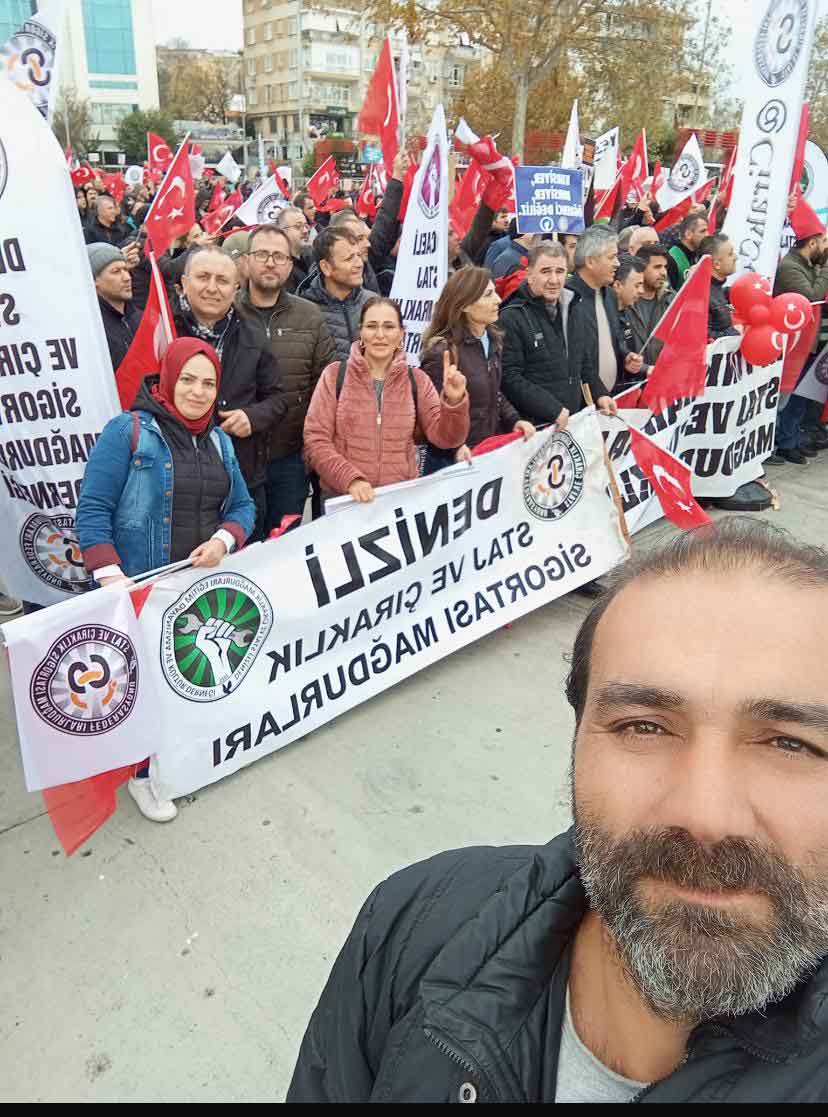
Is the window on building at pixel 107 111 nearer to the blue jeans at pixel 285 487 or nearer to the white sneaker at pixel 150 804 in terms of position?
the blue jeans at pixel 285 487

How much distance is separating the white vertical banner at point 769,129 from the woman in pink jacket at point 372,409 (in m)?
3.63

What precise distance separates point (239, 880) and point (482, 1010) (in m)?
2.05

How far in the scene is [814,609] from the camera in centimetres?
98

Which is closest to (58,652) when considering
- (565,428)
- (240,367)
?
(240,367)

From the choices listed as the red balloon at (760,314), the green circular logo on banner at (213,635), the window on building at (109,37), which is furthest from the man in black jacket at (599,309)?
the window on building at (109,37)

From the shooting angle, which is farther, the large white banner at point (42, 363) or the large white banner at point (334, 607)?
the large white banner at point (42, 363)

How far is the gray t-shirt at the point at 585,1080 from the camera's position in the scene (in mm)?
962

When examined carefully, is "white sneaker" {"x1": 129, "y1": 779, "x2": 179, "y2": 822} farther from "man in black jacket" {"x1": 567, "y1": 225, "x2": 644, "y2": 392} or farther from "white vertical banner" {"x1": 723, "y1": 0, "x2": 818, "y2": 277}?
"white vertical banner" {"x1": 723, "y1": 0, "x2": 818, "y2": 277}

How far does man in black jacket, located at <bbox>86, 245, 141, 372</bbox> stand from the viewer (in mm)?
4398

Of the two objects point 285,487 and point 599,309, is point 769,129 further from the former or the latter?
point 285,487

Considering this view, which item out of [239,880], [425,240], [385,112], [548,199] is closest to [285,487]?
[239,880]

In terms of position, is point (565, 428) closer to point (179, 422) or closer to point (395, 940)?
point (179, 422)

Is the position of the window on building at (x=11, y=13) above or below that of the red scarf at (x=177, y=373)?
above

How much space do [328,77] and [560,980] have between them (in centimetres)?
10446
